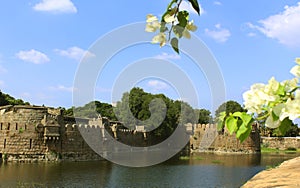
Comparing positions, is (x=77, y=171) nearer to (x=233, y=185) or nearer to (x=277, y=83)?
(x=233, y=185)

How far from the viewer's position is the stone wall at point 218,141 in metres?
45.0

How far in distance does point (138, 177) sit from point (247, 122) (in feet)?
61.7

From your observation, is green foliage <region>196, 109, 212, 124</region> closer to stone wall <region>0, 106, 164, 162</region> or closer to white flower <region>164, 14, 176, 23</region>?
stone wall <region>0, 106, 164, 162</region>

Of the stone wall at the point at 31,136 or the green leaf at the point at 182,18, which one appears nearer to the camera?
the green leaf at the point at 182,18

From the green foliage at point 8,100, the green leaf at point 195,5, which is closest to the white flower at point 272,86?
the green leaf at point 195,5

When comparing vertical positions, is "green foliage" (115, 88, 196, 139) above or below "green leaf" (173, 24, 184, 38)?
above

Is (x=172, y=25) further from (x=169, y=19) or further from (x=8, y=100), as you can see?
(x=8, y=100)

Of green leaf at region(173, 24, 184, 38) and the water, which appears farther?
the water

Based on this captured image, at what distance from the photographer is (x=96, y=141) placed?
3123cm

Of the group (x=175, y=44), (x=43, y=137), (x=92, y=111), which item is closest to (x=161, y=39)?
(x=175, y=44)

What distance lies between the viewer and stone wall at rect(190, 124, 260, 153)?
44969 millimetres

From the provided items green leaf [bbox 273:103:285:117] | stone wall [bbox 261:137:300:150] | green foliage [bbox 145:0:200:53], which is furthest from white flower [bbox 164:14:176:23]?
stone wall [bbox 261:137:300:150]

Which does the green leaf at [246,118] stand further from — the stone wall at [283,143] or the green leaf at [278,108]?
the stone wall at [283,143]

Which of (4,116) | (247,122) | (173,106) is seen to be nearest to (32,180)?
(4,116)
